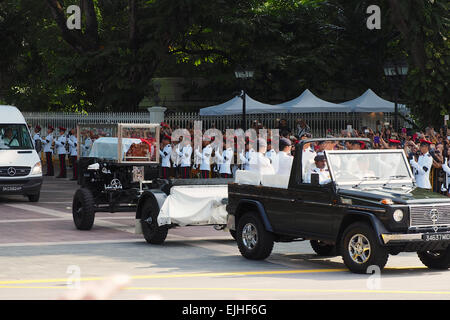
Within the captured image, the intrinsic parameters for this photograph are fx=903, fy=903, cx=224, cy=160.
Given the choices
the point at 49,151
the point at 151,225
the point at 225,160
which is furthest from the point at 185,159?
the point at 151,225

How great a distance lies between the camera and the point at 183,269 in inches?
491

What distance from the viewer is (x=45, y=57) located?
1962 inches

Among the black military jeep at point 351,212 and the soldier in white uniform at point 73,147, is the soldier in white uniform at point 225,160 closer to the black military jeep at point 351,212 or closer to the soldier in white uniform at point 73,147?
the soldier in white uniform at point 73,147

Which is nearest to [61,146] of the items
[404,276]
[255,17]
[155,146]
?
[255,17]

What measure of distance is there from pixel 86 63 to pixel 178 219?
24.9m

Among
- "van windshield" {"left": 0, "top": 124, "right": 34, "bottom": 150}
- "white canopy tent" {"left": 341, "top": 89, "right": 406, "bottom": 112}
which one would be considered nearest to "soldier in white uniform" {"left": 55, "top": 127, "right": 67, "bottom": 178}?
"van windshield" {"left": 0, "top": 124, "right": 34, "bottom": 150}

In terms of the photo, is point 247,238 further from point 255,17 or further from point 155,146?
point 255,17

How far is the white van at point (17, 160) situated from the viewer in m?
23.2

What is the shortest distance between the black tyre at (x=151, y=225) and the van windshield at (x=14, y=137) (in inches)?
374

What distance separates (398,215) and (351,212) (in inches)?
26.1

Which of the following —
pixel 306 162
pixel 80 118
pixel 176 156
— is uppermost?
pixel 80 118

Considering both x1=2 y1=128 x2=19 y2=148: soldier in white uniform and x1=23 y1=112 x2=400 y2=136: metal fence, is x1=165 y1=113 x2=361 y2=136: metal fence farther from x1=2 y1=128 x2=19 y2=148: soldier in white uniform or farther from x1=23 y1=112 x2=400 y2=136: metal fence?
x1=2 y1=128 x2=19 y2=148: soldier in white uniform

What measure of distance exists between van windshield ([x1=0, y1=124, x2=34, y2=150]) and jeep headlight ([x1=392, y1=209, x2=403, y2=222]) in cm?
1470

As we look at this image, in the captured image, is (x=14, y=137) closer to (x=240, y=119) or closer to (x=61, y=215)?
(x=61, y=215)
